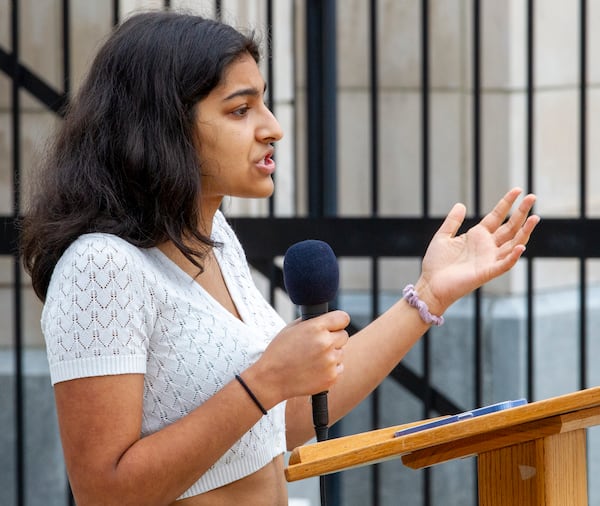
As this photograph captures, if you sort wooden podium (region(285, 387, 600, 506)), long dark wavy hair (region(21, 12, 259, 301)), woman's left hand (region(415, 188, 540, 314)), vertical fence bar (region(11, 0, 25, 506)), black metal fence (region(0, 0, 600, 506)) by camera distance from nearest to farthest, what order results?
1. wooden podium (region(285, 387, 600, 506))
2. long dark wavy hair (region(21, 12, 259, 301))
3. woman's left hand (region(415, 188, 540, 314))
4. black metal fence (region(0, 0, 600, 506))
5. vertical fence bar (region(11, 0, 25, 506))

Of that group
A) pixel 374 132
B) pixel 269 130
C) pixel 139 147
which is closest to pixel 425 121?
pixel 374 132

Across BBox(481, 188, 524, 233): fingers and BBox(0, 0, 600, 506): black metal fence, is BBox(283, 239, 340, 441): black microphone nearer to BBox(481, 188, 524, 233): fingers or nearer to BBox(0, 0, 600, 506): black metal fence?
BBox(481, 188, 524, 233): fingers

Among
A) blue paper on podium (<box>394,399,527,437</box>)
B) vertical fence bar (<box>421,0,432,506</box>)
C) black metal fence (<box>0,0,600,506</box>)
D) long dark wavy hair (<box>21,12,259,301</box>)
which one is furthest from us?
vertical fence bar (<box>421,0,432,506</box>)

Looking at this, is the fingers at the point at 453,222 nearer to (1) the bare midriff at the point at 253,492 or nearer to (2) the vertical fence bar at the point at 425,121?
(1) the bare midriff at the point at 253,492

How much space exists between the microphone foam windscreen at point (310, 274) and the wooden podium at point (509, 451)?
0.25 meters

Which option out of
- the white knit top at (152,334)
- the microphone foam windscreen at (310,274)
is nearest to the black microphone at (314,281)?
the microphone foam windscreen at (310,274)

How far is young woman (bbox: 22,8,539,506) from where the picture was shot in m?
1.96

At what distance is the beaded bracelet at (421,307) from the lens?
2424mm

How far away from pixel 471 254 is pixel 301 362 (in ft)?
1.99

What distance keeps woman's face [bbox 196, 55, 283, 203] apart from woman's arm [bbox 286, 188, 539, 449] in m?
0.43

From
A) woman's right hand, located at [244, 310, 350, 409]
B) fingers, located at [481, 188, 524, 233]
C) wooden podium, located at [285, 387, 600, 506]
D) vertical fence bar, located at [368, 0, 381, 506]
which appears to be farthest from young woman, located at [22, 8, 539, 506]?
vertical fence bar, located at [368, 0, 381, 506]

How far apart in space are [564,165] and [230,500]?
4116mm

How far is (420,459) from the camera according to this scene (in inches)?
73.3

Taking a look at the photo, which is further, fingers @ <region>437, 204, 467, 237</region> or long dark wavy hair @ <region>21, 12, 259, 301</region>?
fingers @ <region>437, 204, 467, 237</region>
